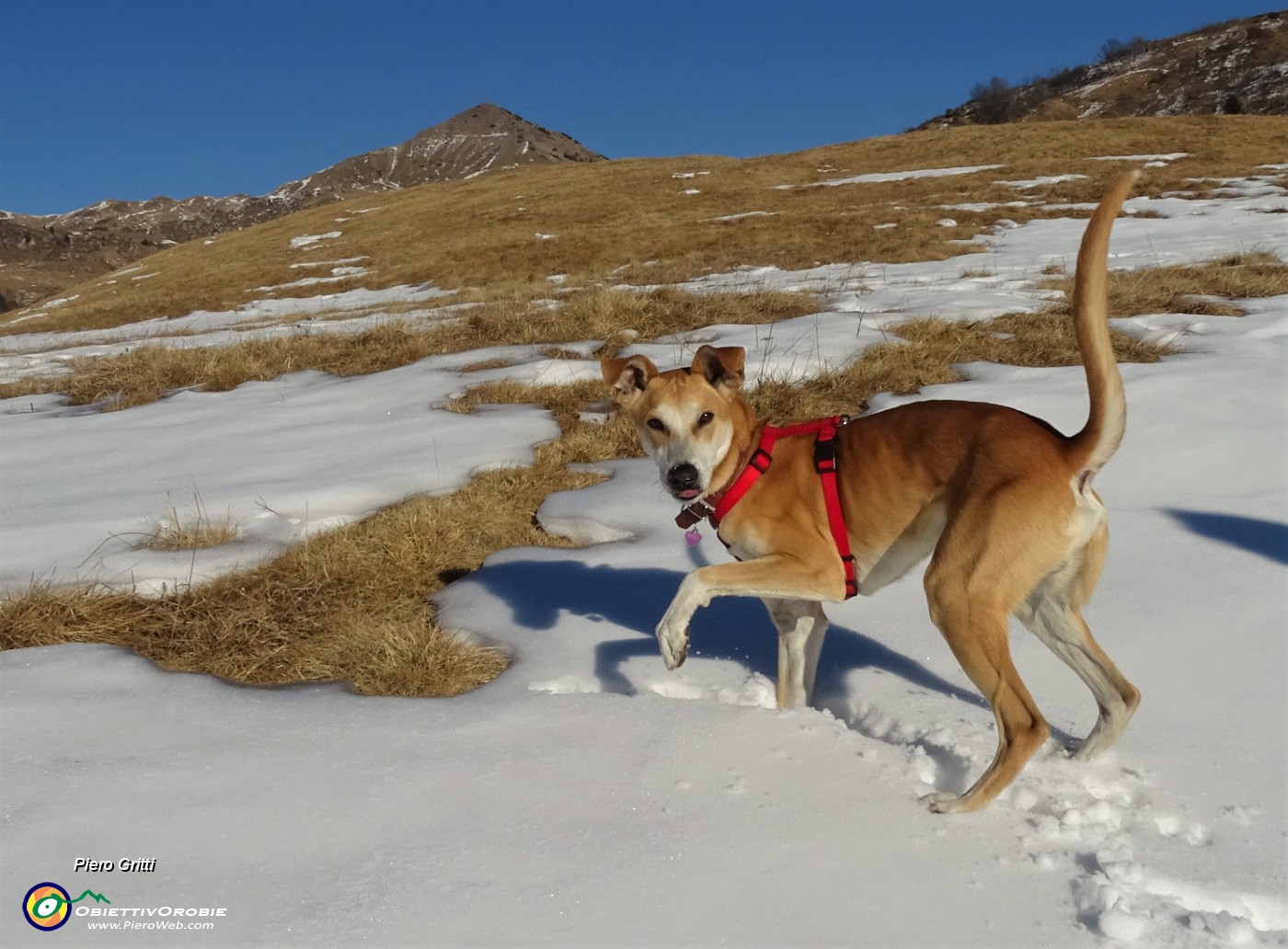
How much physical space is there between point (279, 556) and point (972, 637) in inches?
153

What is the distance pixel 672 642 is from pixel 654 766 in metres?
0.55

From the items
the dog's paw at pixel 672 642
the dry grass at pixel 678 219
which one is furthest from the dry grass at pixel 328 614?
the dry grass at pixel 678 219

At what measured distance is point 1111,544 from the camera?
15.0ft

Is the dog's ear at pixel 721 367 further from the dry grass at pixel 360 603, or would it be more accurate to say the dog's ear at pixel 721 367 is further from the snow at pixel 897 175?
the snow at pixel 897 175

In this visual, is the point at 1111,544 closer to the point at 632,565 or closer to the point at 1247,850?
the point at 1247,850

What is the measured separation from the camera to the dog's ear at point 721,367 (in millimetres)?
4332

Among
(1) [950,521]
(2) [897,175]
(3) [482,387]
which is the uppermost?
(2) [897,175]

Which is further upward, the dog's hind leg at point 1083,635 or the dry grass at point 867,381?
the dry grass at point 867,381

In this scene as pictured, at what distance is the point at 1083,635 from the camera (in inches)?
126

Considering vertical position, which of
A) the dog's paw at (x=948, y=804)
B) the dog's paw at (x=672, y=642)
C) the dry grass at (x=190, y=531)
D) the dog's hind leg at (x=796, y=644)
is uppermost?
the dry grass at (x=190, y=531)

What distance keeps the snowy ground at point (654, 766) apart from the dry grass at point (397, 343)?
152 inches

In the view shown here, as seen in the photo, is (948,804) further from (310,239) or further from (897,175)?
(310,239)

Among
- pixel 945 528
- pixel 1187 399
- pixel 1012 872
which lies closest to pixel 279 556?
pixel 945 528

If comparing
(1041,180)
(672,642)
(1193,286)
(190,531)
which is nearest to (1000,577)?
(672,642)
